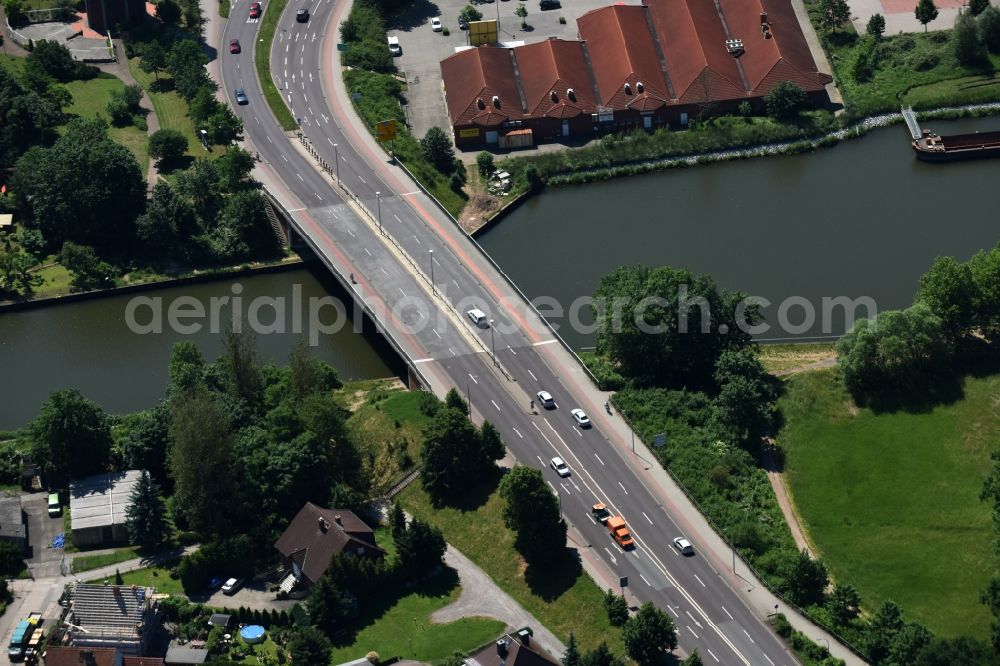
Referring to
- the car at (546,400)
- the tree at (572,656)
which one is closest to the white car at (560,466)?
the car at (546,400)

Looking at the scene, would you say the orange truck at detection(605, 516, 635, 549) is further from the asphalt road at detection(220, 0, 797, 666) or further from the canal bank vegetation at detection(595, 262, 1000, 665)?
the canal bank vegetation at detection(595, 262, 1000, 665)

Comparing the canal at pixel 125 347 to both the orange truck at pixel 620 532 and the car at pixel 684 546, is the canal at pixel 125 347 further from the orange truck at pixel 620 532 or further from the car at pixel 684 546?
the car at pixel 684 546

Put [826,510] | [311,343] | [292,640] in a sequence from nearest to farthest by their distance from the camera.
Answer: [292,640]
[826,510]
[311,343]

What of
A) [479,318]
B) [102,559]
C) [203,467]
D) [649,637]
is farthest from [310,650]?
[479,318]

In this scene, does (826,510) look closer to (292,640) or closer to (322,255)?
(292,640)

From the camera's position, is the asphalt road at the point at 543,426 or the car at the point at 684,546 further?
the car at the point at 684,546

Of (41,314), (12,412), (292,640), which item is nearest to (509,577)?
(292,640)
